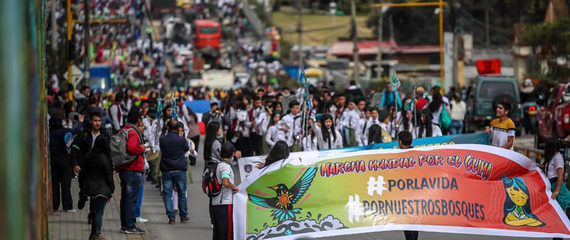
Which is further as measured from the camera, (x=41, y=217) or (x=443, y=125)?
(x=443, y=125)

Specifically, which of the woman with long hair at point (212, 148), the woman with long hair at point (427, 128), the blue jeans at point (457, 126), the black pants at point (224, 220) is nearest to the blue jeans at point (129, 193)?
the woman with long hair at point (212, 148)

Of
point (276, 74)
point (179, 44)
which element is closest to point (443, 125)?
point (276, 74)

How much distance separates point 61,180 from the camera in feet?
45.4

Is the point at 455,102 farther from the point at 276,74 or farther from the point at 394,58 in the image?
the point at 394,58

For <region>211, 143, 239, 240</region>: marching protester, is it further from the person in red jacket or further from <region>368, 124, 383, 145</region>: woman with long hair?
<region>368, 124, 383, 145</region>: woman with long hair

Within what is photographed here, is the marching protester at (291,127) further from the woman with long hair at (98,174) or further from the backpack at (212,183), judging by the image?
the backpack at (212,183)

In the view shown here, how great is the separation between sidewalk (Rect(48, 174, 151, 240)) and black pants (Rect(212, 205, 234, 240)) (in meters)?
2.46

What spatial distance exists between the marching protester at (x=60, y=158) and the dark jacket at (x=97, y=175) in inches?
108

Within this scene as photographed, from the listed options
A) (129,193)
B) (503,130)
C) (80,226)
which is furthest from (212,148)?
(503,130)

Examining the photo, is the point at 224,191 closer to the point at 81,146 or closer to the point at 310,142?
the point at 81,146

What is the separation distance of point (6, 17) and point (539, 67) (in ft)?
163

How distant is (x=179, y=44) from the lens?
98.7 m

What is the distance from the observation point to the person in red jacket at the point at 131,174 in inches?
454

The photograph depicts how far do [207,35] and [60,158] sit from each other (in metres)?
89.9
